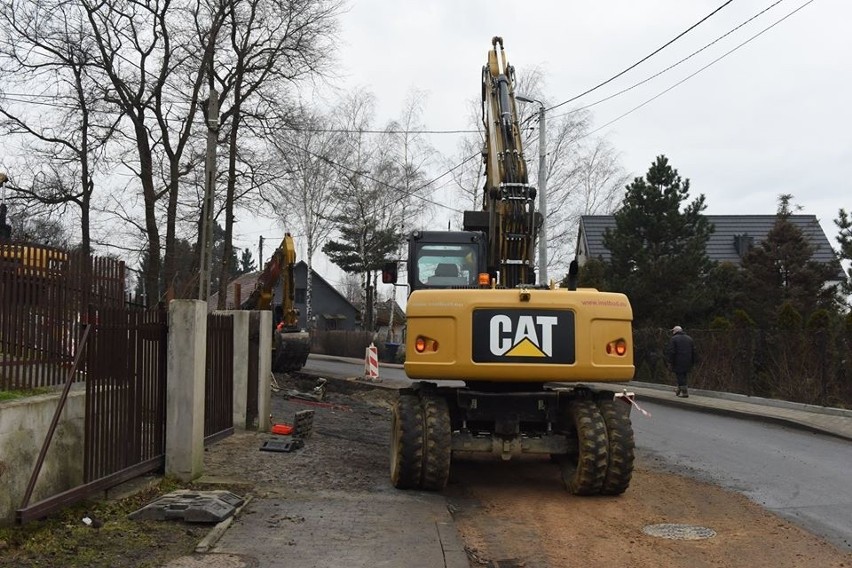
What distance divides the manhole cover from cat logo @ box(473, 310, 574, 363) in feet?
5.84

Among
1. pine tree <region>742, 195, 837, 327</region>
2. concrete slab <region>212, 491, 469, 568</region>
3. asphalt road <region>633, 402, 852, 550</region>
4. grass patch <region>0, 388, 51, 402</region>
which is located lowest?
asphalt road <region>633, 402, 852, 550</region>

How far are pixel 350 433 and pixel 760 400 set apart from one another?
10.5 meters

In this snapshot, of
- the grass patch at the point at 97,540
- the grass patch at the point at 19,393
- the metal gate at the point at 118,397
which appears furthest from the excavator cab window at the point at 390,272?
the grass patch at the point at 19,393

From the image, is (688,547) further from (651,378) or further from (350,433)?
(651,378)

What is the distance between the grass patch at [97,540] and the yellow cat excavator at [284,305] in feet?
52.9

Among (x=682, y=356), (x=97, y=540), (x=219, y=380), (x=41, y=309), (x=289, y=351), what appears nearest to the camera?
(x=97, y=540)

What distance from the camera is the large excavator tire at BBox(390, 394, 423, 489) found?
8.36 m

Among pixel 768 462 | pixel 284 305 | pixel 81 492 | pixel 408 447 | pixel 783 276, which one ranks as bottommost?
pixel 768 462

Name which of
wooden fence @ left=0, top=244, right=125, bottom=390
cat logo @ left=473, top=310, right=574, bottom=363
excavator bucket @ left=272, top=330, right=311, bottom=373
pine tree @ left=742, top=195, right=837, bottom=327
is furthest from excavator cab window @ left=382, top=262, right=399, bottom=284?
pine tree @ left=742, top=195, right=837, bottom=327

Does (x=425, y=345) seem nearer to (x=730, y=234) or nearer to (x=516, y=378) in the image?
(x=516, y=378)

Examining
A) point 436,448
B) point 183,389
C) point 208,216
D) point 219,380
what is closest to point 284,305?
point 208,216

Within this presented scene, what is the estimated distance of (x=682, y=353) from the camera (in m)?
21.4

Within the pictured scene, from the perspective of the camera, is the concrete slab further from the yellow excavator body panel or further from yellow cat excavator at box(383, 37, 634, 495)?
the yellow excavator body panel

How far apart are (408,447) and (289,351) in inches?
684
